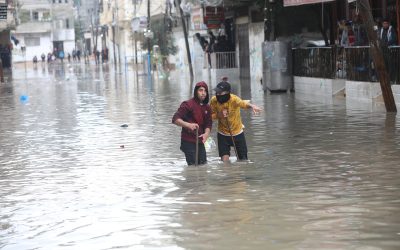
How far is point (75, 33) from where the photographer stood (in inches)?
5044

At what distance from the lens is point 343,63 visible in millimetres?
23594

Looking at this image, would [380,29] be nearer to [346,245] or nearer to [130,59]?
[346,245]

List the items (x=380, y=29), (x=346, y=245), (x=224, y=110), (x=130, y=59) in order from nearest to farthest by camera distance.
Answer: (x=346, y=245), (x=224, y=110), (x=380, y=29), (x=130, y=59)

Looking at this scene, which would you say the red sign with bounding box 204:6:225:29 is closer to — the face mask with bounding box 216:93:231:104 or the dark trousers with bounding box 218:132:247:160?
the dark trousers with bounding box 218:132:247:160

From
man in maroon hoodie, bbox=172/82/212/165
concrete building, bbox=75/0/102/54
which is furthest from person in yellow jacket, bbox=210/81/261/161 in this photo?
concrete building, bbox=75/0/102/54

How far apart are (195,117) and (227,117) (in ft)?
1.65

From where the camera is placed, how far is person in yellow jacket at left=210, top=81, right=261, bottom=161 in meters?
11.4

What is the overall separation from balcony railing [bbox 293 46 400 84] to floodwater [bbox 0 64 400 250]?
5.54 ft

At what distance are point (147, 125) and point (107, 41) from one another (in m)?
85.5

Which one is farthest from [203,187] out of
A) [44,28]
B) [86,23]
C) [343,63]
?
[86,23]

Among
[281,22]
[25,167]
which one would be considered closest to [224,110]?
[25,167]

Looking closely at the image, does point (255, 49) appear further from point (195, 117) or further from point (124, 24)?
point (124, 24)

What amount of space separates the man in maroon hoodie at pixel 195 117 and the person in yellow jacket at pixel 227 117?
0.22 metres

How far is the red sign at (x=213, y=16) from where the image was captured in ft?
135
